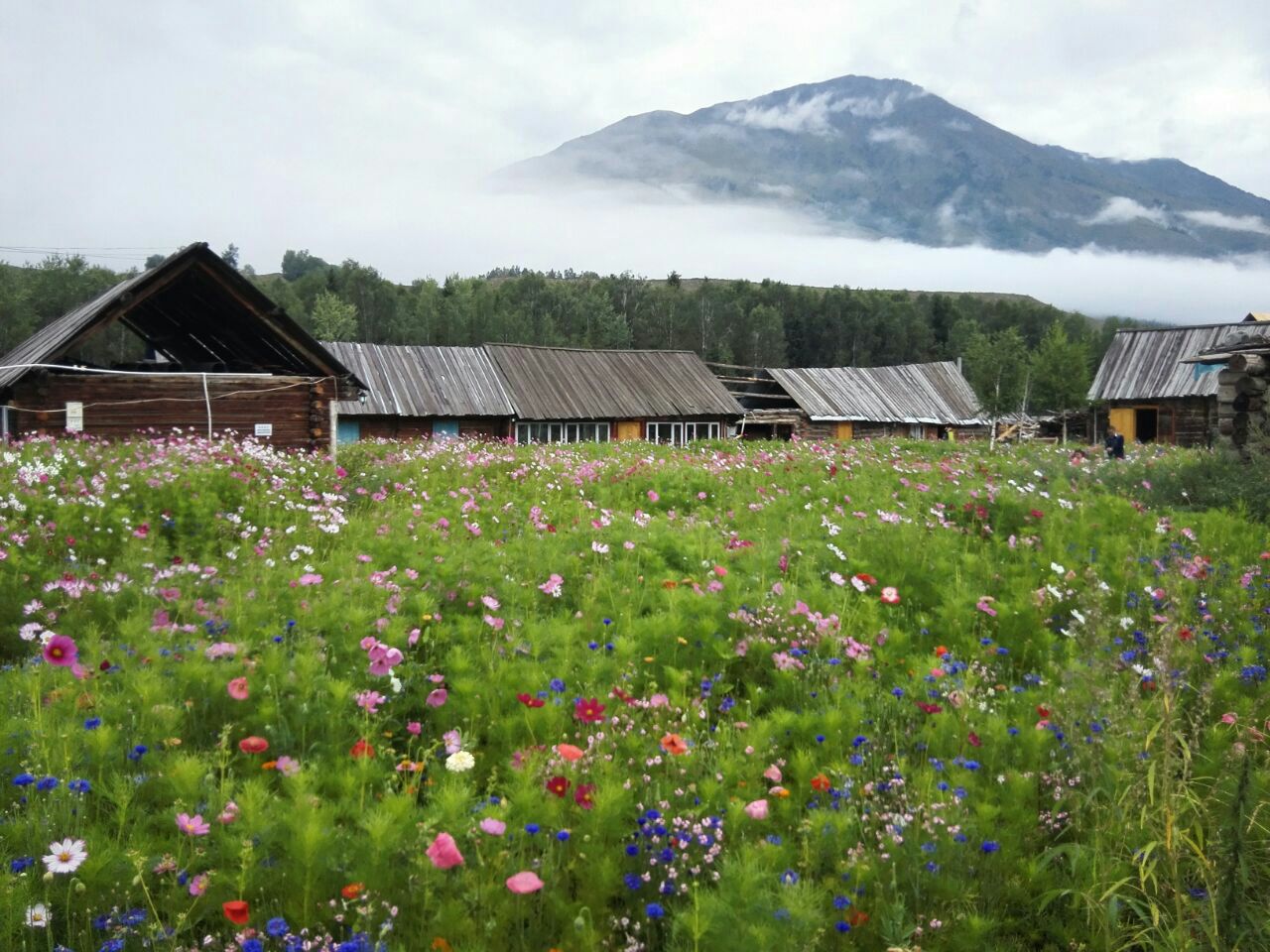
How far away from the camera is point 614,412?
114 feet

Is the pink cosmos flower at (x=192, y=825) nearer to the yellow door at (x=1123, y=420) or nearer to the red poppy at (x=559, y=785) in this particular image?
the red poppy at (x=559, y=785)

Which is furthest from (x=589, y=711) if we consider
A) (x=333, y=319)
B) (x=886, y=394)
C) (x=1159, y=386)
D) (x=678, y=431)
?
(x=333, y=319)

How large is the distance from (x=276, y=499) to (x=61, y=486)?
1573mm

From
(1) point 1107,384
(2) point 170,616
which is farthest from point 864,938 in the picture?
(1) point 1107,384

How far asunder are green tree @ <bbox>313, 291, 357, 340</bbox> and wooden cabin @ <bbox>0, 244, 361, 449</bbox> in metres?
53.5

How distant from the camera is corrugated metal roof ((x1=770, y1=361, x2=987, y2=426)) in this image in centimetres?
4328

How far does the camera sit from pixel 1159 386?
110ft

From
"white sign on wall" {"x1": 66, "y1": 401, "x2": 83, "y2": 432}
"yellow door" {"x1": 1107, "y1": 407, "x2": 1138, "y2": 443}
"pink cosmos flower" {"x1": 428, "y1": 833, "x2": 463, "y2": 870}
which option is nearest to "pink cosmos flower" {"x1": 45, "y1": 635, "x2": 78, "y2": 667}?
"pink cosmos flower" {"x1": 428, "y1": 833, "x2": 463, "y2": 870}

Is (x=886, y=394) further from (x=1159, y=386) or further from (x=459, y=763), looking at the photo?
(x=459, y=763)

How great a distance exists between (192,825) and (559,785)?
107cm

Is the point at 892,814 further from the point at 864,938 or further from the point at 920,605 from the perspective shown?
the point at 920,605

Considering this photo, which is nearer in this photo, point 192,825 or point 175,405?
point 192,825

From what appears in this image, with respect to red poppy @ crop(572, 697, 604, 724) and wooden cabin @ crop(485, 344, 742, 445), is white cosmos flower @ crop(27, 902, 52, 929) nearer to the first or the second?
red poppy @ crop(572, 697, 604, 724)

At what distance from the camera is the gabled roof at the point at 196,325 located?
42.9 ft
